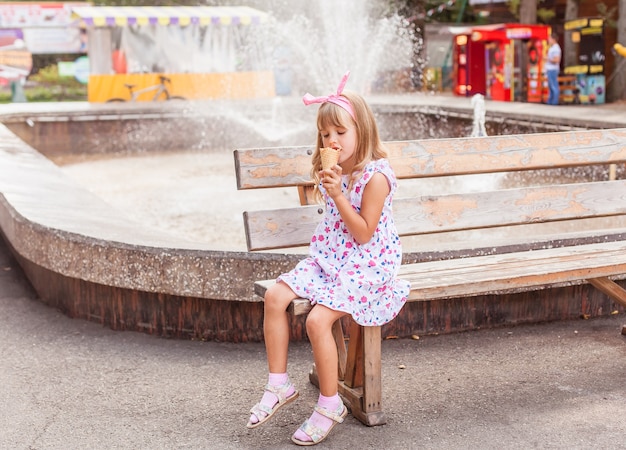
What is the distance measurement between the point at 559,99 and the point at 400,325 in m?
14.9

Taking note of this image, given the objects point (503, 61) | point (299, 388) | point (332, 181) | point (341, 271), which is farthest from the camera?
point (503, 61)

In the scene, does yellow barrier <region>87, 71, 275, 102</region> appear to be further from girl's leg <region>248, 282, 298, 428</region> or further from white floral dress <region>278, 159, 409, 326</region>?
girl's leg <region>248, 282, 298, 428</region>

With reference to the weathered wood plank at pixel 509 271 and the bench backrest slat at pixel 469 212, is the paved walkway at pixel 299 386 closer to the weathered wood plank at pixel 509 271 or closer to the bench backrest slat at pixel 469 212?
the weathered wood plank at pixel 509 271

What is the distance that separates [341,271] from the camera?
3217mm

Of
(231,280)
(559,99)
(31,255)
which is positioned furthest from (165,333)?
(559,99)

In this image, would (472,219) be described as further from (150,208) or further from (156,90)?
(156,90)

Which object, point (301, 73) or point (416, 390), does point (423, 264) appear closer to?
point (416, 390)

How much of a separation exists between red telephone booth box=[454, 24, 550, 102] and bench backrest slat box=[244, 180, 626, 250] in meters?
15.3

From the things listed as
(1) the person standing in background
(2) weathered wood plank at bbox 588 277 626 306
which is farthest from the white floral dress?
(1) the person standing in background

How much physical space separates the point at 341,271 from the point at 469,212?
1087 mm

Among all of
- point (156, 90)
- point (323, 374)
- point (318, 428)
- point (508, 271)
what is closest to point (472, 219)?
point (508, 271)

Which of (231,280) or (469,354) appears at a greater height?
(231,280)

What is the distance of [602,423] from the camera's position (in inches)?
128

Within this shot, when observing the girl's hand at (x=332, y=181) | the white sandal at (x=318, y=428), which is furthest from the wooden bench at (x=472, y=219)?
the girl's hand at (x=332, y=181)
